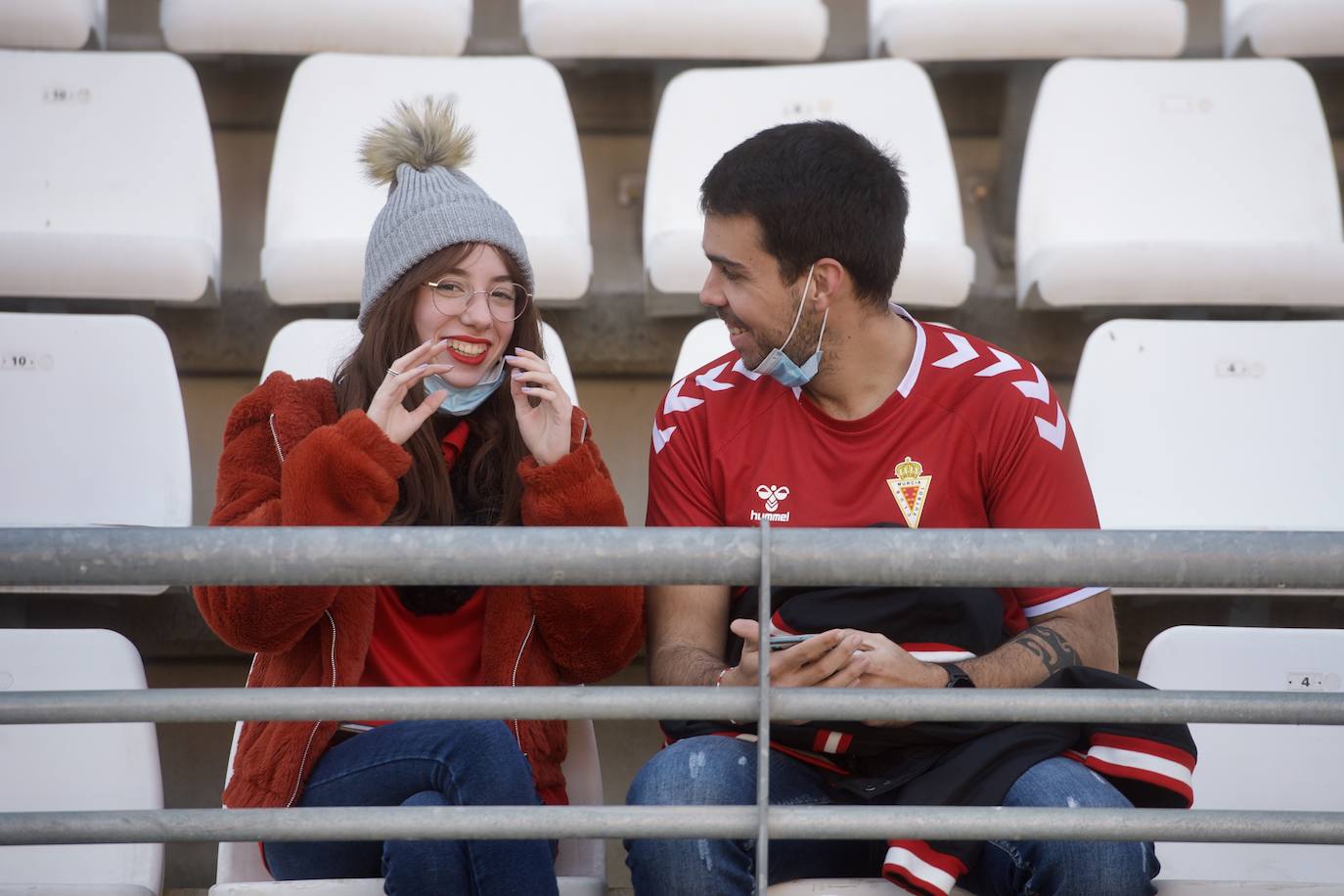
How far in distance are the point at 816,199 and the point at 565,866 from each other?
834 millimetres

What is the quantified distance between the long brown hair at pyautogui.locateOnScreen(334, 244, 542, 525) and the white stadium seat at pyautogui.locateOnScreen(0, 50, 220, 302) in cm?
58

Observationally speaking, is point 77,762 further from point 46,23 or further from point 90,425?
point 46,23

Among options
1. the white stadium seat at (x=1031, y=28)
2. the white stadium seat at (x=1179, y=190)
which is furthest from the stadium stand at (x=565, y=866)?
the white stadium seat at (x=1031, y=28)

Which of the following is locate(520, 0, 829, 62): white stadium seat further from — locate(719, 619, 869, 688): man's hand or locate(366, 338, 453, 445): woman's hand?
locate(719, 619, 869, 688): man's hand

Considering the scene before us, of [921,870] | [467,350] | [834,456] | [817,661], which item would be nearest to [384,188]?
[467,350]

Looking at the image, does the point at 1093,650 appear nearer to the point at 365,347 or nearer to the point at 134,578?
the point at 365,347

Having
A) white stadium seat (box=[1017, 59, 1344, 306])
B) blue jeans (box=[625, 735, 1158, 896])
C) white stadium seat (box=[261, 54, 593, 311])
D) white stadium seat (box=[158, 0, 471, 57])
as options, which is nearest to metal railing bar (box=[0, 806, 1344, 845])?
blue jeans (box=[625, 735, 1158, 896])

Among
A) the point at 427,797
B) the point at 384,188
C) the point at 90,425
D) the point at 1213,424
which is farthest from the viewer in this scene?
the point at 384,188

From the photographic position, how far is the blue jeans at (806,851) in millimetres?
1418

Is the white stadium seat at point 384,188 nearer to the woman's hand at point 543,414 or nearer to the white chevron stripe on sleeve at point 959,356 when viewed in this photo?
the woman's hand at point 543,414

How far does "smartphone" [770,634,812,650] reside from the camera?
1.50 metres

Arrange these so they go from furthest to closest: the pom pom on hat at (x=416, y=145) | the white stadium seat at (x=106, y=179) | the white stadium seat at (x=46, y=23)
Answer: the white stadium seat at (x=46, y=23) → the white stadium seat at (x=106, y=179) → the pom pom on hat at (x=416, y=145)

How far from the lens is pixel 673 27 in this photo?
2.62 m

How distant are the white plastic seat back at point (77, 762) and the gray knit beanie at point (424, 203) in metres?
0.51
